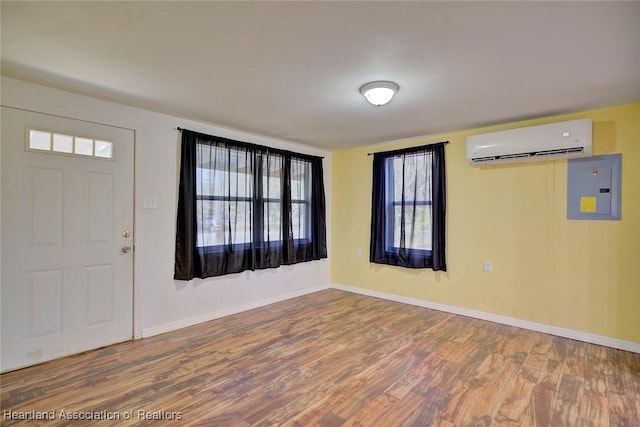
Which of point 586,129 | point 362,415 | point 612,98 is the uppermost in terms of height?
point 612,98

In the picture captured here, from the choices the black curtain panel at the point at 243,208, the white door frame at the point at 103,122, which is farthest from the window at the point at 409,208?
the white door frame at the point at 103,122

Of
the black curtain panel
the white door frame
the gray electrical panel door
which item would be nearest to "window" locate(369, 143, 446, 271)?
the black curtain panel

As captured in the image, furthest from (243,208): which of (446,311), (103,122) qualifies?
(446,311)

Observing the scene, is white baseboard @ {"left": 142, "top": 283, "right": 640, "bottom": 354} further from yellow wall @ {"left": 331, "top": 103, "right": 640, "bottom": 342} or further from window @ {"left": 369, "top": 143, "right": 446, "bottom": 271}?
window @ {"left": 369, "top": 143, "right": 446, "bottom": 271}

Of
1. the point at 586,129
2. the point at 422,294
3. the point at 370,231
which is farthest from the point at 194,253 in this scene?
the point at 586,129

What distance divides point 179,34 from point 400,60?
4.60 feet

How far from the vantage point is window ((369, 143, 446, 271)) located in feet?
13.3

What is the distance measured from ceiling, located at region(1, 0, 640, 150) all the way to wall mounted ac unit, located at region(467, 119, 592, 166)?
0.67 feet

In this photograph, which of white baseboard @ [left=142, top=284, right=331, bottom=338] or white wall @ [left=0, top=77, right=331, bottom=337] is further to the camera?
white baseboard @ [left=142, top=284, right=331, bottom=338]

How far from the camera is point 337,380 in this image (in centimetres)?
238

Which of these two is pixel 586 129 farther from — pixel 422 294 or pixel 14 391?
pixel 14 391

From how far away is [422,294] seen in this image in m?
4.27

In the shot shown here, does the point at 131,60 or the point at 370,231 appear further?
the point at 370,231

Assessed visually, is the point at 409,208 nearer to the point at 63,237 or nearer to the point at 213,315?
the point at 213,315
